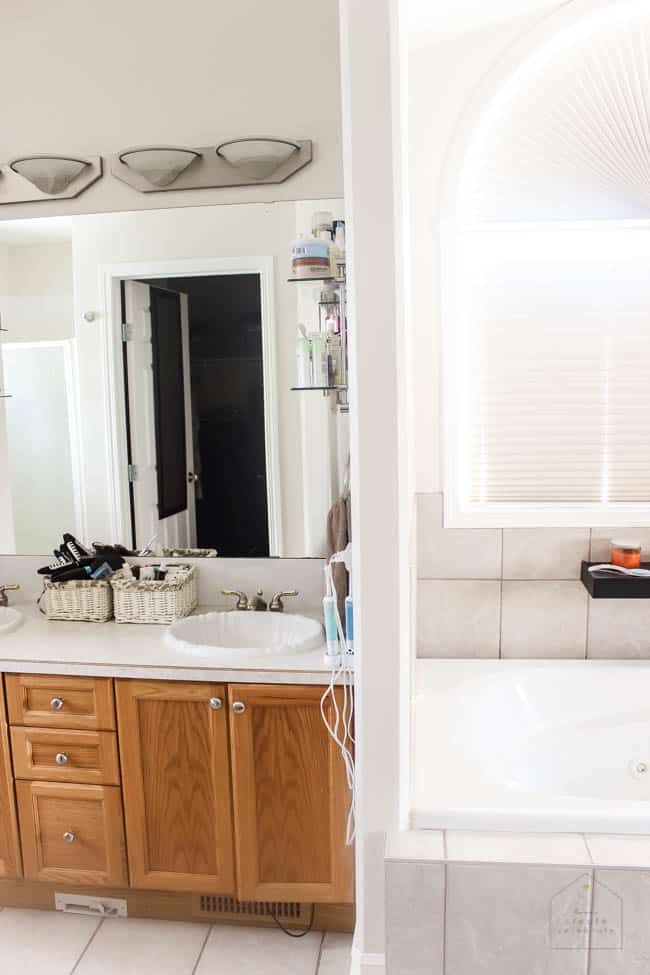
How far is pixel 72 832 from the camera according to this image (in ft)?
7.45

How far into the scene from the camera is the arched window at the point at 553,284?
2.51 m

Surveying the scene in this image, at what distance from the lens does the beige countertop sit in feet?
A: 6.95

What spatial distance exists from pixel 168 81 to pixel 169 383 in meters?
0.94

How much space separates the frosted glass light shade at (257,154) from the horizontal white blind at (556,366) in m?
0.67

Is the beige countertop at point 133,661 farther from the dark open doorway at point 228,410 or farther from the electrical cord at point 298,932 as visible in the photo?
the electrical cord at point 298,932

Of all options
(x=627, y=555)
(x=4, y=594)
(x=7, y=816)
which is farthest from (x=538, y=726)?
(x=4, y=594)

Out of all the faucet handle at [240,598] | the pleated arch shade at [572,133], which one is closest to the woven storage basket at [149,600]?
the faucet handle at [240,598]

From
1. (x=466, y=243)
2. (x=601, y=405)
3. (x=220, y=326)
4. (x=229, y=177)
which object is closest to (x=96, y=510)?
(x=220, y=326)

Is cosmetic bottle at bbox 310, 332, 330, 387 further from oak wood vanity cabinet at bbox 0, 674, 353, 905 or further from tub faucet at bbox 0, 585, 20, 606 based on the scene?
tub faucet at bbox 0, 585, 20, 606

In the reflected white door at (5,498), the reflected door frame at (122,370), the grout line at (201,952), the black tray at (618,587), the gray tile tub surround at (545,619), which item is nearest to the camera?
the grout line at (201,952)

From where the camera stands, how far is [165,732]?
2.20 meters

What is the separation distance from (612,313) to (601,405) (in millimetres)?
300

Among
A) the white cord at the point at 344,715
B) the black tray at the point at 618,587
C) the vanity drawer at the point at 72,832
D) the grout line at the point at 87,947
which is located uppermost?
the black tray at the point at 618,587

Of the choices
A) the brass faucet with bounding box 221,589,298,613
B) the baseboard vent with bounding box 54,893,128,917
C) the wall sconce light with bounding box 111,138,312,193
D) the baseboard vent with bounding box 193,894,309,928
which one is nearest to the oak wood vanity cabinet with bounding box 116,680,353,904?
the baseboard vent with bounding box 193,894,309,928
